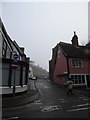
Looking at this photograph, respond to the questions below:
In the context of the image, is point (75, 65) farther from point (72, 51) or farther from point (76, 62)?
point (72, 51)

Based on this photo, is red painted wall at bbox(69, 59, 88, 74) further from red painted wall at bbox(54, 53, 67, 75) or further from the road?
the road

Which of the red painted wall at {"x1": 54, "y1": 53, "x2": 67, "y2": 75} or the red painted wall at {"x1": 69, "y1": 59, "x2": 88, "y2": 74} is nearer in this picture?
the red painted wall at {"x1": 69, "y1": 59, "x2": 88, "y2": 74}

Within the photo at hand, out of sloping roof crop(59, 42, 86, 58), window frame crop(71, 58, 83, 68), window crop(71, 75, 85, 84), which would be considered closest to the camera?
window crop(71, 75, 85, 84)

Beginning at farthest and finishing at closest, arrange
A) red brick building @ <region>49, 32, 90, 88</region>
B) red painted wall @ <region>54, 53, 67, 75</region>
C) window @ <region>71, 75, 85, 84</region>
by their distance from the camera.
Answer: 1. red painted wall @ <region>54, 53, 67, 75</region>
2. red brick building @ <region>49, 32, 90, 88</region>
3. window @ <region>71, 75, 85, 84</region>

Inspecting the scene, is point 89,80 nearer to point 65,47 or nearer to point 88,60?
point 88,60

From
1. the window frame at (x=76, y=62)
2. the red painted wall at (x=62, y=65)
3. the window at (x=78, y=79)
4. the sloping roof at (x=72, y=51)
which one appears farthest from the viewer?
A: the red painted wall at (x=62, y=65)

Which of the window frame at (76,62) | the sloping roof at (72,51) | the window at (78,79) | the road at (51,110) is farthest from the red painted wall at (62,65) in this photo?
the road at (51,110)

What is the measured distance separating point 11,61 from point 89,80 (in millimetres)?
20269

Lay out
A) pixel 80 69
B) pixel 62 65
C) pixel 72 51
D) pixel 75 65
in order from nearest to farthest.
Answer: pixel 75 65, pixel 80 69, pixel 72 51, pixel 62 65

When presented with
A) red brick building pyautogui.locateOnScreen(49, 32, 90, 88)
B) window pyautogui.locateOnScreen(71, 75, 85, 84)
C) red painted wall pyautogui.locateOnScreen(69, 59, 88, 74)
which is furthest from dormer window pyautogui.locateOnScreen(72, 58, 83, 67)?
window pyautogui.locateOnScreen(71, 75, 85, 84)

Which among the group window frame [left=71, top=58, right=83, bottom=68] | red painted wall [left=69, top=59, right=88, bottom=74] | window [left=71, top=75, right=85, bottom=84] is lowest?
window [left=71, top=75, right=85, bottom=84]

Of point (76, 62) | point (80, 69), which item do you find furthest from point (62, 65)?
point (80, 69)

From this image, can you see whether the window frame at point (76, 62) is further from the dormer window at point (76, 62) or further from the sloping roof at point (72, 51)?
the sloping roof at point (72, 51)

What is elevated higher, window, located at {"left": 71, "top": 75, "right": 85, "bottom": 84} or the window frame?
the window frame
